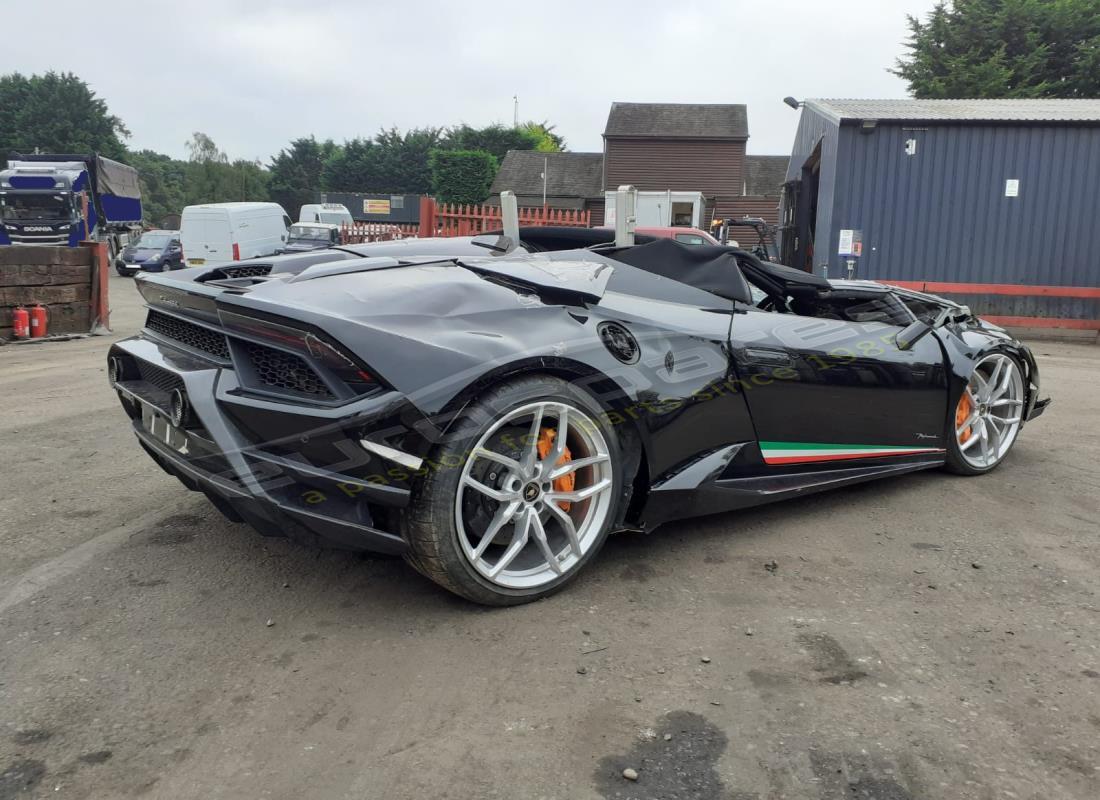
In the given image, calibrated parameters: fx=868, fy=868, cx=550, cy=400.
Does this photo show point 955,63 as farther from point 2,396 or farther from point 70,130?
point 70,130

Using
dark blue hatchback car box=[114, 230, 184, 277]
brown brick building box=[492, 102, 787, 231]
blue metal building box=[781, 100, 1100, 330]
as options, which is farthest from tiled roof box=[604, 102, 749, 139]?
blue metal building box=[781, 100, 1100, 330]

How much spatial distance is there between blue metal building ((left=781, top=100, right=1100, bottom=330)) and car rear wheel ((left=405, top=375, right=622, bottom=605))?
10.9 metres

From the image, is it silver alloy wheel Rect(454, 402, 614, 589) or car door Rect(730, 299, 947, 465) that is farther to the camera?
car door Rect(730, 299, 947, 465)

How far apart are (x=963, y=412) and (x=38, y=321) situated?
10669mm

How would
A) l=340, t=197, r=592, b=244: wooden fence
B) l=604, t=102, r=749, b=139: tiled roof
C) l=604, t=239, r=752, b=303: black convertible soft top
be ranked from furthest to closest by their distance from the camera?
l=604, t=102, r=749, b=139: tiled roof, l=340, t=197, r=592, b=244: wooden fence, l=604, t=239, r=752, b=303: black convertible soft top

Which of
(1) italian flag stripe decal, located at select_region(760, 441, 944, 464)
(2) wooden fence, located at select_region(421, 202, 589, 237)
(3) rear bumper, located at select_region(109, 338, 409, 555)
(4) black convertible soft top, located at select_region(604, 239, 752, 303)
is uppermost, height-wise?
(2) wooden fence, located at select_region(421, 202, 589, 237)

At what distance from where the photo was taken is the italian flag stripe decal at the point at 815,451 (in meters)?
3.47

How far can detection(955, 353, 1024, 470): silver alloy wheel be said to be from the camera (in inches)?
175

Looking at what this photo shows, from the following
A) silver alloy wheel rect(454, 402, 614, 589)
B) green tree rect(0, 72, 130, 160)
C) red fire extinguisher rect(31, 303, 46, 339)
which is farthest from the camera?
green tree rect(0, 72, 130, 160)

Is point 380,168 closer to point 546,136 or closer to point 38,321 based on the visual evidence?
point 546,136

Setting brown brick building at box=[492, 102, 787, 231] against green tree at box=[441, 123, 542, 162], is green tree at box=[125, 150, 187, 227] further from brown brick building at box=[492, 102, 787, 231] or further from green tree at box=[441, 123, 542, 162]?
brown brick building at box=[492, 102, 787, 231]

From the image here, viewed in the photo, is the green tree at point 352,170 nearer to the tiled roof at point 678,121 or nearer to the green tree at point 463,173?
→ the green tree at point 463,173

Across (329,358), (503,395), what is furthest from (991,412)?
(329,358)

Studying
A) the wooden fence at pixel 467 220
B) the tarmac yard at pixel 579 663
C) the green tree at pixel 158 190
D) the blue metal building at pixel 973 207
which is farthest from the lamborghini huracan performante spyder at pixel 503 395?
the green tree at pixel 158 190
